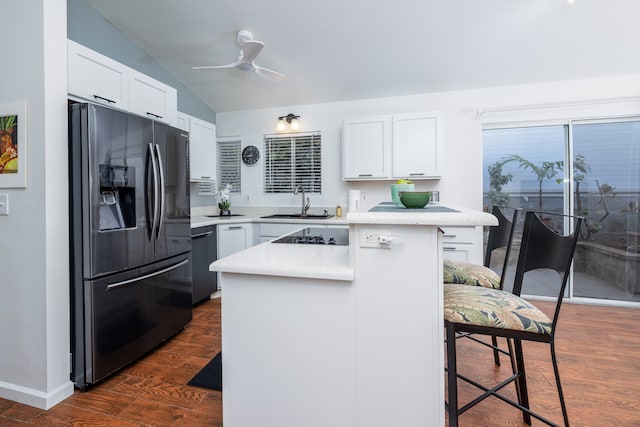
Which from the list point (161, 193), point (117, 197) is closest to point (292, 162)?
point (161, 193)

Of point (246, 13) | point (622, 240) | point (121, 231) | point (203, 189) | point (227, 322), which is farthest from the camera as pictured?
point (203, 189)

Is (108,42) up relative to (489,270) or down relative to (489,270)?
up

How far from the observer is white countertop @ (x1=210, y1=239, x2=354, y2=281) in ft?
3.95

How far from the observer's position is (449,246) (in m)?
3.33

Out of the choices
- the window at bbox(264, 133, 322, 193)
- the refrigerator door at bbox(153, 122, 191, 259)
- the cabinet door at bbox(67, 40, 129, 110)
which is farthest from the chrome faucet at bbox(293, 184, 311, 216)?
the cabinet door at bbox(67, 40, 129, 110)

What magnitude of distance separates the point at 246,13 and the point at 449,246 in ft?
10.2

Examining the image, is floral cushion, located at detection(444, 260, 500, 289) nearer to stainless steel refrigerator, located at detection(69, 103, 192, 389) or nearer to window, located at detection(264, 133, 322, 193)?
stainless steel refrigerator, located at detection(69, 103, 192, 389)

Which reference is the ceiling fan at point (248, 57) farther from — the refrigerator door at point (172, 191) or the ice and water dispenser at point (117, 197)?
the ice and water dispenser at point (117, 197)

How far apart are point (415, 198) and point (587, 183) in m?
3.28

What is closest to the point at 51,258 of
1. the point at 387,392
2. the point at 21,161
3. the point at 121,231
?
the point at 121,231

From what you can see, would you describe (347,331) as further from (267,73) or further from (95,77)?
(267,73)

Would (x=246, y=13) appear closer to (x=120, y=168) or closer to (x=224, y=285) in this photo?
(x=120, y=168)

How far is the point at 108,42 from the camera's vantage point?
312 centimetres

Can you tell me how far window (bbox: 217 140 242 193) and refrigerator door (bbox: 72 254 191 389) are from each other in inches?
85.4
